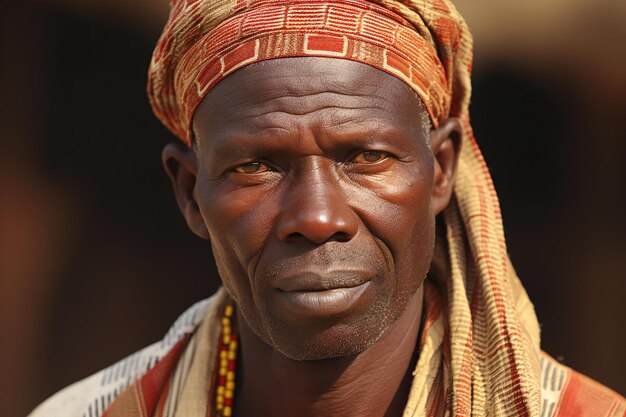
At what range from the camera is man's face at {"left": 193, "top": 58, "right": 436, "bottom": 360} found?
2.70m

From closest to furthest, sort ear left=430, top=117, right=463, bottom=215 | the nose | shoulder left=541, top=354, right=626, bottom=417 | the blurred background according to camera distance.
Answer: the nose, shoulder left=541, top=354, right=626, bottom=417, ear left=430, top=117, right=463, bottom=215, the blurred background

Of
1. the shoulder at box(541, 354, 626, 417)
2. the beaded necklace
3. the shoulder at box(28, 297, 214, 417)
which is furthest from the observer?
the shoulder at box(28, 297, 214, 417)

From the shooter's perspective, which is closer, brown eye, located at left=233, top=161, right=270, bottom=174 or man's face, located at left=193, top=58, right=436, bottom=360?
man's face, located at left=193, top=58, right=436, bottom=360

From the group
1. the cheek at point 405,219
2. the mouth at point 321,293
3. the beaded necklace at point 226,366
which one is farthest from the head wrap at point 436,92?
the beaded necklace at point 226,366

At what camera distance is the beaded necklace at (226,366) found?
3.23m

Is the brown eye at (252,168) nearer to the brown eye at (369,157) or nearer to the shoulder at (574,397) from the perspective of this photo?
the brown eye at (369,157)

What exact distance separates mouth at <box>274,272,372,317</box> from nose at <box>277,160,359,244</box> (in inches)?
4.0

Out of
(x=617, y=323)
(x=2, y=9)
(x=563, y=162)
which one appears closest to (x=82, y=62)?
(x=2, y=9)

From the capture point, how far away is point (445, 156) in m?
3.13

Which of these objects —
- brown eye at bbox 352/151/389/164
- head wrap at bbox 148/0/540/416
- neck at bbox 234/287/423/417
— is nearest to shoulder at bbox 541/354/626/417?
head wrap at bbox 148/0/540/416

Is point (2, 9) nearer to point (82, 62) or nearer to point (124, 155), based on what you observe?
point (82, 62)

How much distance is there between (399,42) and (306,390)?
104cm

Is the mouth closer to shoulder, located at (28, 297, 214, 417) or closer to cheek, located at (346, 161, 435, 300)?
cheek, located at (346, 161, 435, 300)

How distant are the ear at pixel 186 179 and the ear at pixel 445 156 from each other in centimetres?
71
